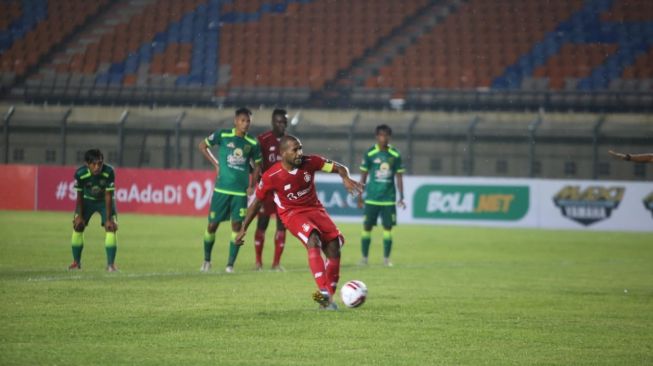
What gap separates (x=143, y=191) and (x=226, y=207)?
17342 millimetres

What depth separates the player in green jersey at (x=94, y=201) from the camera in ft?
49.6

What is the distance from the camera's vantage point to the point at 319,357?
825 cm

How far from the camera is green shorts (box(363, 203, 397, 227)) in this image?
18766 mm

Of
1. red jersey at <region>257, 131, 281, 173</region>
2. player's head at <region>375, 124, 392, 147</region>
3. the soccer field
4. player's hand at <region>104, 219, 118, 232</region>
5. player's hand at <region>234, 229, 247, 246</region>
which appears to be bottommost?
the soccer field

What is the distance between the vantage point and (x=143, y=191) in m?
33.0

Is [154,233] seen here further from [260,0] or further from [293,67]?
[260,0]

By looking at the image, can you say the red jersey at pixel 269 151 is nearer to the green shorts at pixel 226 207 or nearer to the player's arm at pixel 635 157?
the green shorts at pixel 226 207

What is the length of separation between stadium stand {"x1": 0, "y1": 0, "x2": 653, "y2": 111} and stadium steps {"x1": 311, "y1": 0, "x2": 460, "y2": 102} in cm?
5

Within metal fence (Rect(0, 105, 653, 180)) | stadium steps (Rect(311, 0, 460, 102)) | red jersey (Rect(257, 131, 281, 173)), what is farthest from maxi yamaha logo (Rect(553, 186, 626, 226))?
red jersey (Rect(257, 131, 281, 173))

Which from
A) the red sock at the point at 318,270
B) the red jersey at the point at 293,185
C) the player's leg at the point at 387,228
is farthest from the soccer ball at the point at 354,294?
the player's leg at the point at 387,228

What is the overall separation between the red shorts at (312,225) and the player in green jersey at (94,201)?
4.27 meters

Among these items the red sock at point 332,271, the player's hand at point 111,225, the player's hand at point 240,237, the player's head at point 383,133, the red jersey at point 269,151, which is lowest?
the red sock at point 332,271

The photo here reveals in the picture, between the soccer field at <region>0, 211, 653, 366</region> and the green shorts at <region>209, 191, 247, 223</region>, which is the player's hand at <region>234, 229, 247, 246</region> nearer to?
the soccer field at <region>0, 211, 653, 366</region>

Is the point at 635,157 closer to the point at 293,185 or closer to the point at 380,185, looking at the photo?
the point at 293,185
